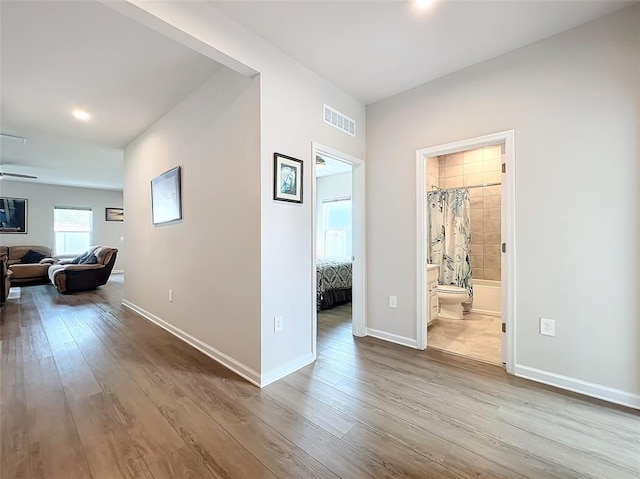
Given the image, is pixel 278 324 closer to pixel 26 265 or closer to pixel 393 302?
pixel 393 302

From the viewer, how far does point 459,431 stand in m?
1.60

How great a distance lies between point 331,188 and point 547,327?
16.8 feet

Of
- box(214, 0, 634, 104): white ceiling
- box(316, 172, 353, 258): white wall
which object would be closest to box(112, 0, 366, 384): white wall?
box(214, 0, 634, 104): white ceiling

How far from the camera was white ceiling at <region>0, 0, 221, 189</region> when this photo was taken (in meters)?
1.99

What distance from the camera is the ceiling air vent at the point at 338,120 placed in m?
2.71

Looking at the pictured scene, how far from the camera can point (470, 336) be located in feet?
10.3

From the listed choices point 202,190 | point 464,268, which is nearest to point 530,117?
point 464,268

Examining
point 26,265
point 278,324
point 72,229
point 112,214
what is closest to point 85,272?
point 26,265

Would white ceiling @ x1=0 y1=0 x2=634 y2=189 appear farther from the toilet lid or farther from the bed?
the toilet lid

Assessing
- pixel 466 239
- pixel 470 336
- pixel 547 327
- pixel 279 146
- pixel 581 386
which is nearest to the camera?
pixel 581 386

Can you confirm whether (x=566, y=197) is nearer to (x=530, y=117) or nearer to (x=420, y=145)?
(x=530, y=117)

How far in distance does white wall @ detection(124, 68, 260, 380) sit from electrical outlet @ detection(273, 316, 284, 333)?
15 cm

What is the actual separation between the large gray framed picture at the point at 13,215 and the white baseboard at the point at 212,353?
6419 mm

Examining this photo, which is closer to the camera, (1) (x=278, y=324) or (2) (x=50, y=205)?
(1) (x=278, y=324)
